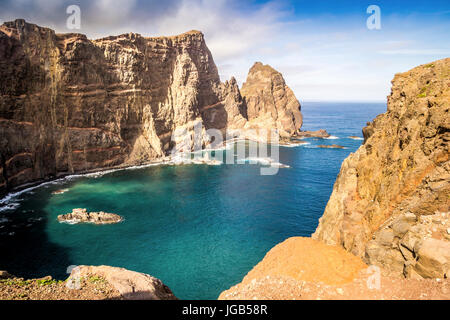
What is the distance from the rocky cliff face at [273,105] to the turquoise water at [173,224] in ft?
224

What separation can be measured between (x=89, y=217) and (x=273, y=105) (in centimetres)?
12032

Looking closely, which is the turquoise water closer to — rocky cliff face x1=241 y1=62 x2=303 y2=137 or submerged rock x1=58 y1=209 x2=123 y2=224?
submerged rock x1=58 y1=209 x2=123 y2=224

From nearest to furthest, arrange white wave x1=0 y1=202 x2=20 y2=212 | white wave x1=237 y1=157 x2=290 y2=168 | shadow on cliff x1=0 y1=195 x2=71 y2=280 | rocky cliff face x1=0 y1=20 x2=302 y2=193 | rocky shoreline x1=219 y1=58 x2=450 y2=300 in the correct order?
rocky shoreline x1=219 y1=58 x2=450 y2=300
shadow on cliff x1=0 y1=195 x2=71 y2=280
white wave x1=0 y1=202 x2=20 y2=212
rocky cliff face x1=0 y1=20 x2=302 y2=193
white wave x1=237 y1=157 x2=290 y2=168

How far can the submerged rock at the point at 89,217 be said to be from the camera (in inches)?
1991

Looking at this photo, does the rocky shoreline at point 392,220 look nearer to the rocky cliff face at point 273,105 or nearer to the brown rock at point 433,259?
the brown rock at point 433,259

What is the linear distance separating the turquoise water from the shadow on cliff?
0.14 m

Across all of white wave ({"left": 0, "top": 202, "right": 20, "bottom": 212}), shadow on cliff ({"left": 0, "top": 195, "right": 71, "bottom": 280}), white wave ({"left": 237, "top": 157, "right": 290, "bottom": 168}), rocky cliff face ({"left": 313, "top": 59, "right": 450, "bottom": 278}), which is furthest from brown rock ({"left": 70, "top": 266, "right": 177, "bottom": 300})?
white wave ({"left": 237, "top": 157, "right": 290, "bottom": 168})

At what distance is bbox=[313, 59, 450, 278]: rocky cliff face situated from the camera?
15.3m

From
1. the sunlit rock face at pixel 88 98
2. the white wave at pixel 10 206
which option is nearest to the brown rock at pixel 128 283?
the white wave at pixel 10 206

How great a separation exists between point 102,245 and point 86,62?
63.5m

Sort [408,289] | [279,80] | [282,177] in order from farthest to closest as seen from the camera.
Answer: [279,80] → [282,177] → [408,289]
